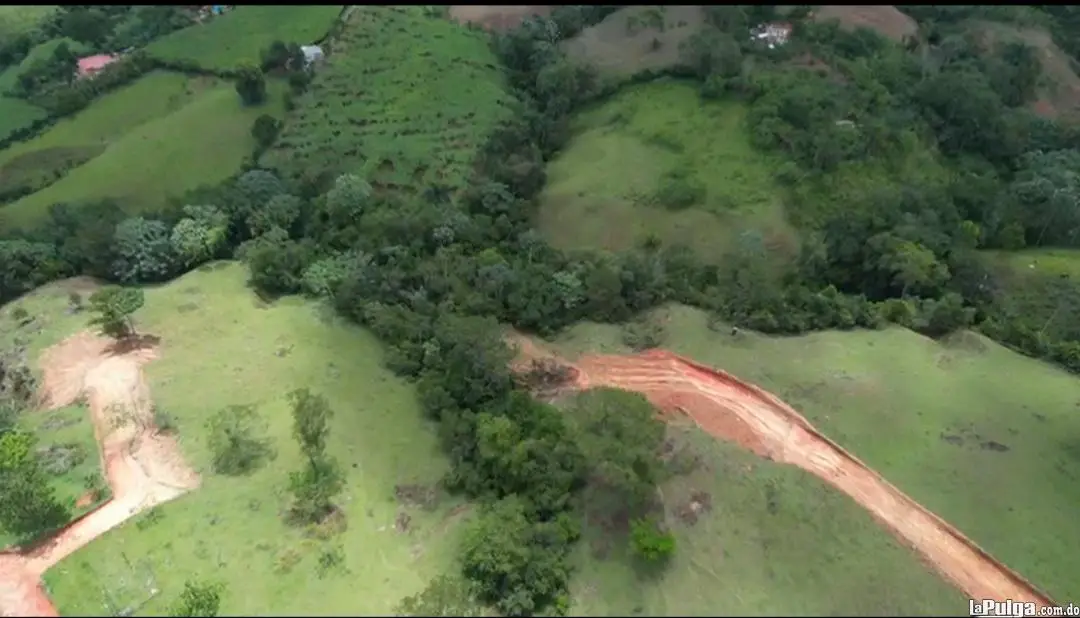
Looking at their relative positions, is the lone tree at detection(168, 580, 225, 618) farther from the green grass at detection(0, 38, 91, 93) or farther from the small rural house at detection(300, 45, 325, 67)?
the green grass at detection(0, 38, 91, 93)

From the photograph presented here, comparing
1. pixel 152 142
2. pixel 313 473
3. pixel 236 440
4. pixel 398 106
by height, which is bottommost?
pixel 152 142

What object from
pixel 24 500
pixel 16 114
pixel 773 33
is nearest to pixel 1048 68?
pixel 773 33

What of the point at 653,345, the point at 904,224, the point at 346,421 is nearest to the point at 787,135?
the point at 904,224

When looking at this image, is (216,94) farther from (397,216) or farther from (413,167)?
(397,216)

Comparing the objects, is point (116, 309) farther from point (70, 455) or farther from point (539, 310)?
point (539, 310)

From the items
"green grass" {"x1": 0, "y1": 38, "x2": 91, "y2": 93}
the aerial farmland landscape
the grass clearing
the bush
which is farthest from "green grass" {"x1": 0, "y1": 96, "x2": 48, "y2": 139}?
the bush

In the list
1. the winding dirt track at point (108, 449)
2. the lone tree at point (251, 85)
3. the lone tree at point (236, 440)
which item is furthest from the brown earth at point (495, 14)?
the lone tree at point (236, 440)
